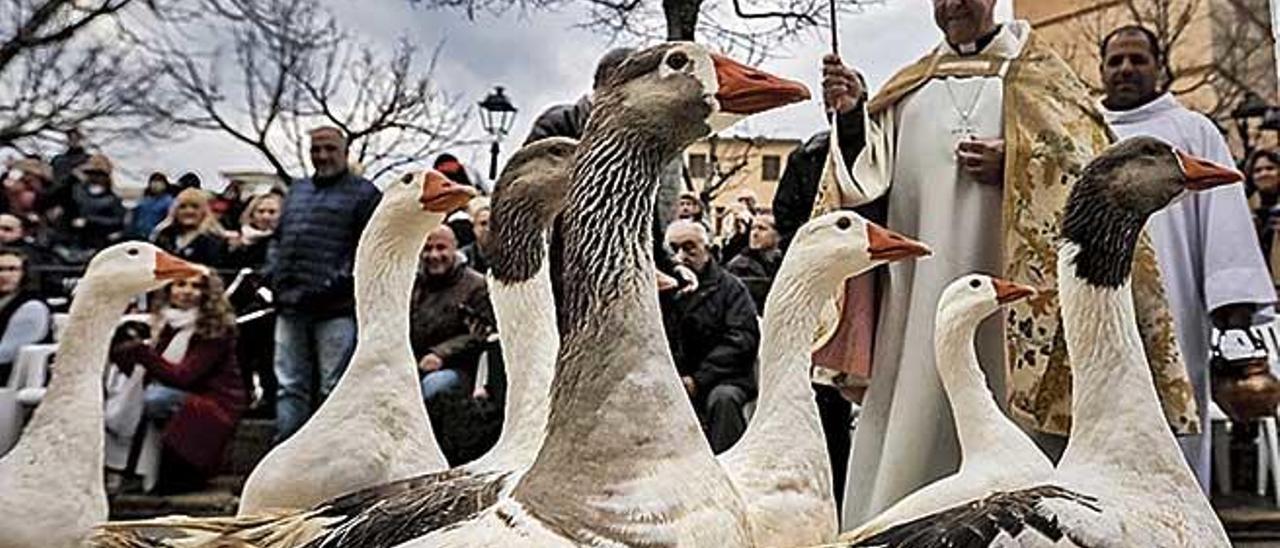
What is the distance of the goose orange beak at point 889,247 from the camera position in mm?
3295

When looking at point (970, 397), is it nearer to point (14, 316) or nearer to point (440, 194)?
point (440, 194)

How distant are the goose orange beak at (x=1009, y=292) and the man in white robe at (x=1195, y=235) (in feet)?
2.00

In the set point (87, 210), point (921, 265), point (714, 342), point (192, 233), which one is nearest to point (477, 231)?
point (714, 342)

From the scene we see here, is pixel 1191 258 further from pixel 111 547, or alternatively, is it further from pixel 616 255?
pixel 111 547

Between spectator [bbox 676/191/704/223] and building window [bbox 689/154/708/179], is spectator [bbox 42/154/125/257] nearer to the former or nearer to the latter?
spectator [bbox 676/191/704/223]

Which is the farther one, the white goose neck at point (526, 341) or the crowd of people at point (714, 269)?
the crowd of people at point (714, 269)

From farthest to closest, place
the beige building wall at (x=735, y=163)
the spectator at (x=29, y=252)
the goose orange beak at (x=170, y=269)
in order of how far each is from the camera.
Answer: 1. the beige building wall at (x=735, y=163)
2. the spectator at (x=29, y=252)
3. the goose orange beak at (x=170, y=269)

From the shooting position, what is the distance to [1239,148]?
13211mm

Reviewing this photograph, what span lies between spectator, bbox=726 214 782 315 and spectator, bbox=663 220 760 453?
108 cm

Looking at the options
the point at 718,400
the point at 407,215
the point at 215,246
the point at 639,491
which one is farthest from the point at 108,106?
the point at 639,491

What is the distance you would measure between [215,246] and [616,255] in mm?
6252

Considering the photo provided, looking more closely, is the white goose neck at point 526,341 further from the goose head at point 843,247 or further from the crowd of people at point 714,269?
the goose head at point 843,247

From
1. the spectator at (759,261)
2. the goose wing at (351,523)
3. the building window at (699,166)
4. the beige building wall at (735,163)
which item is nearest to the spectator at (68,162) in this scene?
the spectator at (759,261)

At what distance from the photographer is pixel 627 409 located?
196cm
